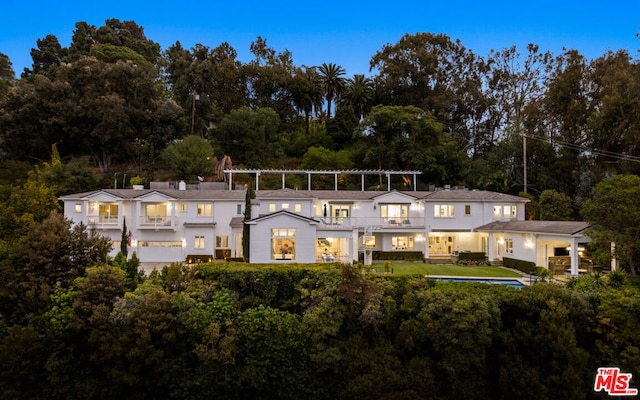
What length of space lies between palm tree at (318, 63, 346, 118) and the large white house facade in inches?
1073

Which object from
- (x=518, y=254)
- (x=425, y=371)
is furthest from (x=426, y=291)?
(x=518, y=254)

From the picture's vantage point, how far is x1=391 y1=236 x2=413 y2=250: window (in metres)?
29.5

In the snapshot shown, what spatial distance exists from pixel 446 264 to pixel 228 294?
17038 mm

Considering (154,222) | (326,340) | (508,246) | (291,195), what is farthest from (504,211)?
(154,222)

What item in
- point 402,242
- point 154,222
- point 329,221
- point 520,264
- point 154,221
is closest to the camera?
point 520,264

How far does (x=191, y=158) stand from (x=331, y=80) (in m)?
24.8

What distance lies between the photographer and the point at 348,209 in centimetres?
2998

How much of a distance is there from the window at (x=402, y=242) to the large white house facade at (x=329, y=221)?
8cm

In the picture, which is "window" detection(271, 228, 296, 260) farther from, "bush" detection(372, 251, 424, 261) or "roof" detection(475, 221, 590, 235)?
"roof" detection(475, 221, 590, 235)

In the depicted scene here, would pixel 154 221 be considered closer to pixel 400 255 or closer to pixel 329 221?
pixel 329 221

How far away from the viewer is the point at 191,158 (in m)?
37.8

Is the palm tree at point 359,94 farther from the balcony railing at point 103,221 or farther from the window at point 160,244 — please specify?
the balcony railing at point 103,221

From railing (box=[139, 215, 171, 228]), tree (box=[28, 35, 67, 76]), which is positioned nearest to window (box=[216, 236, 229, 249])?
railing (box=[139, 215, 171, 228])

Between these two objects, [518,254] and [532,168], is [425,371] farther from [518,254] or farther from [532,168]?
[532,168]
